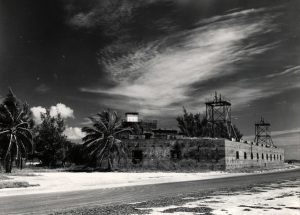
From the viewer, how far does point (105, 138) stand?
147ft

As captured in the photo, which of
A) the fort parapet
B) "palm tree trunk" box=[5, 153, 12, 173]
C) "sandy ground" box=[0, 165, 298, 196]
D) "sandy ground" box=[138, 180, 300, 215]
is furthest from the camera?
the fort parapet

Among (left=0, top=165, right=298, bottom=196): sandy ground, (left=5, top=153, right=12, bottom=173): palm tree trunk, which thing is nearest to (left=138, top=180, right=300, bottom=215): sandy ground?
(left=0, top=165, right=298, bottom=196): sandy ground

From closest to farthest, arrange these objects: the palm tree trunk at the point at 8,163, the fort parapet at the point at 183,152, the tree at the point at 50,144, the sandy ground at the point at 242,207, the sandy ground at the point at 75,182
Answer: the sandy ground at the point at 242,207
the sandy ground at the point at 75,182
the palm tree trunk at the point at 8,163
the fort parapet at the point at 183,152
the tree at the point at 50,144

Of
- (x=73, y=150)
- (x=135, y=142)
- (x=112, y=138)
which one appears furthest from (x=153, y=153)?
(x=73, y=150)

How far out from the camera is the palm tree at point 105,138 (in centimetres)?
4456

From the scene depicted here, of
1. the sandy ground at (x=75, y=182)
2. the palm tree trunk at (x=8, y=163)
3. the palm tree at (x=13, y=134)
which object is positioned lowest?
the sandy ground at (x=75, y=182)

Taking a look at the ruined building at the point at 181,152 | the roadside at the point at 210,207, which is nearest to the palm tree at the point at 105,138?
the ruined building at the point at 181,152

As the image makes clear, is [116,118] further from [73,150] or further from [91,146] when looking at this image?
[73,150]

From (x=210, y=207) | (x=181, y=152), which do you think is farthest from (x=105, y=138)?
(x=210, y=207)

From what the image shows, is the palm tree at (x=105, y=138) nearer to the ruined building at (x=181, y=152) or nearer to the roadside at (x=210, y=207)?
the ruined building at (x=181, y=152)

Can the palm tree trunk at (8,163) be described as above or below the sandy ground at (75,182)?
above

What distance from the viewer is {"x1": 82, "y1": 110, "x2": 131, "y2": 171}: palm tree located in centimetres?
4456

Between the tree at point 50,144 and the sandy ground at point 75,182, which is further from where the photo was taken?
the tree at point 50,144

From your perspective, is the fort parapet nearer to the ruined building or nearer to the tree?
the ruined building
